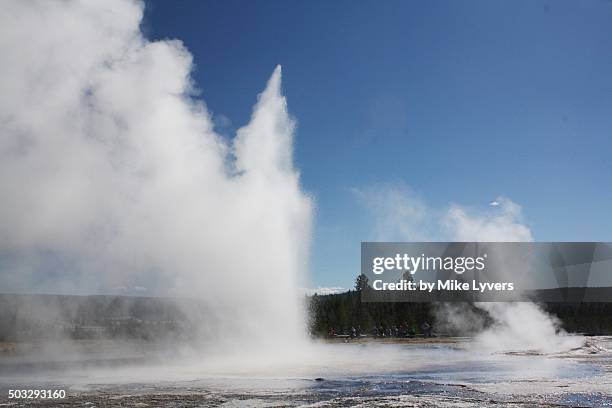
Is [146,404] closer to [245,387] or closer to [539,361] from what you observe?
[245,387]

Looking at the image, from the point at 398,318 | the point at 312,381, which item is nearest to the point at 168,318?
the point at 398,318

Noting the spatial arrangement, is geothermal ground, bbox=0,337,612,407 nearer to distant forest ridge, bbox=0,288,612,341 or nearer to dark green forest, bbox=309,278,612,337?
distant forest ridge, bbox=0,288,612,341

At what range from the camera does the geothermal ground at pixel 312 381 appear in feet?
41.8

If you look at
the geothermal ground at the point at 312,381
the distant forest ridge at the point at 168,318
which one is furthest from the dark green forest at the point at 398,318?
the geothermal ground at the point at 312,381

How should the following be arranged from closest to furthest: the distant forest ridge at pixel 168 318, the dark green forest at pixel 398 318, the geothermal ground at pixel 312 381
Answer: the geothermal ground at pixel 312 381 → the distant forest ridge at pixel 168 318 → the dark green forest at pixel 398 318

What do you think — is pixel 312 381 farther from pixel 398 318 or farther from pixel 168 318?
pixel 398 318

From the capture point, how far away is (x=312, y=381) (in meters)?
16.2

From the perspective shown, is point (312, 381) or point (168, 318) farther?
point (168, 318)

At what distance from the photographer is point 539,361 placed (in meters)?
23.5

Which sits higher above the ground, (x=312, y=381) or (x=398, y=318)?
(x=398, y=318)

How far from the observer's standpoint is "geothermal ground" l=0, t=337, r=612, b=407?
1273 cm

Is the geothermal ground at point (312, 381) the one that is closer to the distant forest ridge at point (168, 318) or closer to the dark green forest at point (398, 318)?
the distant forest ridge at point (168, 318)

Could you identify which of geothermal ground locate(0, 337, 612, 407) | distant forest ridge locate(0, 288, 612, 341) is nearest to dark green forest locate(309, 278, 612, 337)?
distant forest ridge locate(0, 288, 612, 341)

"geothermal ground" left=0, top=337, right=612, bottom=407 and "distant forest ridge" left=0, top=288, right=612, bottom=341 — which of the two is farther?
"distant forest ridge" left=0, top=288, right=612, bottom=341
